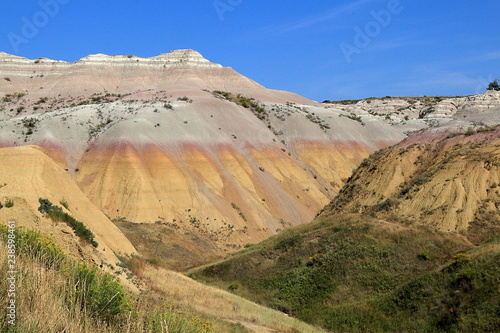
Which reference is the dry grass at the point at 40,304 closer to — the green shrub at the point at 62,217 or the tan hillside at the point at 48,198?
the tan hillside at the point at 48,198

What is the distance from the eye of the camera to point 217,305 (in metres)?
19.7

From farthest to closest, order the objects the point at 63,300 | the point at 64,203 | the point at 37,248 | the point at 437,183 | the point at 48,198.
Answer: the point at 437,183 → the point at 64,203 → the point at 48,198 → the point at 37,248 → the point at 63,300

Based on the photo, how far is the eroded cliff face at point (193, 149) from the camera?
5181 centimetres

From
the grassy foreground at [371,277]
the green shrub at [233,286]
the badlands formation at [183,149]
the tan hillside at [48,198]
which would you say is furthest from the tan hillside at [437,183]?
the tan hillside at [48,198]

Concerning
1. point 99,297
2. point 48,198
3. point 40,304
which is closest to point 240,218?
point 48,198

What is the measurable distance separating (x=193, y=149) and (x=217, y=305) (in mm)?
41923

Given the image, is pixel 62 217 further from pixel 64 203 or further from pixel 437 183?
pixel 437 183

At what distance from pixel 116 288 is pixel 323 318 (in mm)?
15696

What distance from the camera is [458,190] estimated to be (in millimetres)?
30500

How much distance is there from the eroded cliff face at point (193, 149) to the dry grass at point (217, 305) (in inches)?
1006

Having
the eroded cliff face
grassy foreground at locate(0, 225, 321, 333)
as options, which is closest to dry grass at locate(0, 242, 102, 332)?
grassy foreground at locate(0, 225, 321, 333)

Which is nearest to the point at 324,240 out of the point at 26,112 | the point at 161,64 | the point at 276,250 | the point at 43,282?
the point at 276,250

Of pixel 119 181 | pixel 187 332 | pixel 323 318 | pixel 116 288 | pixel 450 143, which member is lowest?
pixel 323 318

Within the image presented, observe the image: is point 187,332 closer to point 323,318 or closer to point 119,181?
point 323,318
